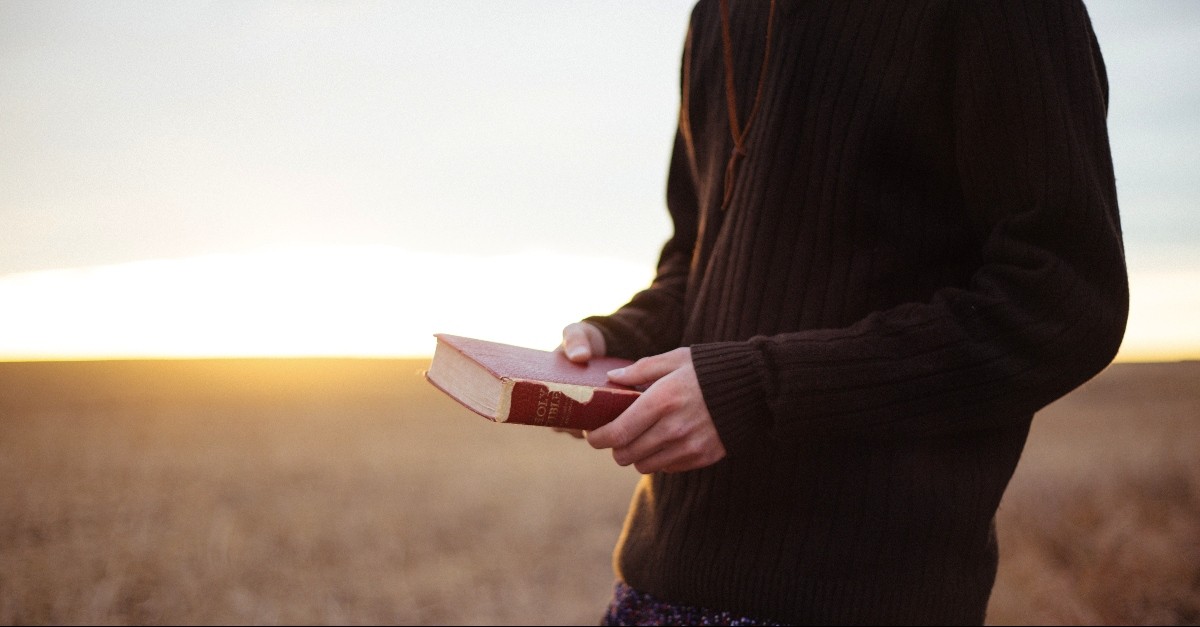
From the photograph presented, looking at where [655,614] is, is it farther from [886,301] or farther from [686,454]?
[886,301]

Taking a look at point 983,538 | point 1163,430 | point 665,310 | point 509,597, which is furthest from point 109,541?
point 1163,430

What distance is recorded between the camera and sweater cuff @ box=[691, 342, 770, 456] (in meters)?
0.67

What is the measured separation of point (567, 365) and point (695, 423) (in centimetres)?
19

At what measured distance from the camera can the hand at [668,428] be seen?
67 cm

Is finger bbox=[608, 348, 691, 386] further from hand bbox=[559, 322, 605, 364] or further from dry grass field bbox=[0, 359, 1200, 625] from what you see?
dry grass field bbox=[0, 359, 1200, 625]

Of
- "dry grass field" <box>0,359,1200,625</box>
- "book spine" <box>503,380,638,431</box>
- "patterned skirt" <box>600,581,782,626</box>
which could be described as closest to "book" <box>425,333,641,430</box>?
"book spine" <box>503,380,638,431</box>

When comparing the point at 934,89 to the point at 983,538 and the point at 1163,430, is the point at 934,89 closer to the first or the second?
the point at 983,538

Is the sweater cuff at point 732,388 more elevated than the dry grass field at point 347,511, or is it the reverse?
the sweater cuff at point 732,388

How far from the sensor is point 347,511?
9.37 feet

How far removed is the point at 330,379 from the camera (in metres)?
4.12

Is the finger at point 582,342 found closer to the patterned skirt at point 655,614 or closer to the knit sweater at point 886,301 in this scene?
the knit sweater at point 886,301

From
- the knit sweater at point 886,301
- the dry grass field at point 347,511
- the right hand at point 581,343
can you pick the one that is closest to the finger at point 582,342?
the right hand at point 581,343

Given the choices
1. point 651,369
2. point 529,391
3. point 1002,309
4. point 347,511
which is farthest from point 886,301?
point 347,511

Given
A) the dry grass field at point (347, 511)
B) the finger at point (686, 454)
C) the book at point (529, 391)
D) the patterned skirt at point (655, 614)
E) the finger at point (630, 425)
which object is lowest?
the dry grass field at point (347, 511)
